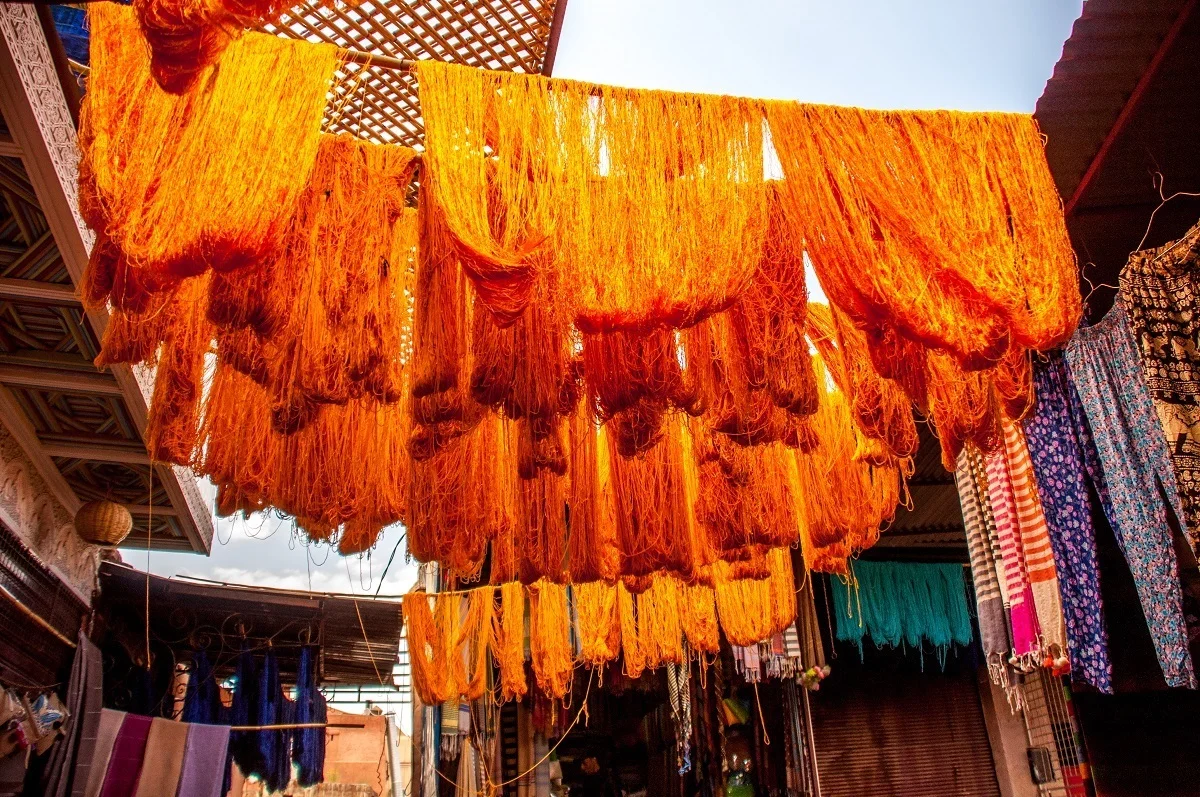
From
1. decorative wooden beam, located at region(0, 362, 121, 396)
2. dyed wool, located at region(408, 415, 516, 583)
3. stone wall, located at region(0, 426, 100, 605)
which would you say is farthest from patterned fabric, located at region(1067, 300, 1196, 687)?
stone wall, located at region(0, 426, 100, 605)

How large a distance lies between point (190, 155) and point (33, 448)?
4.09m

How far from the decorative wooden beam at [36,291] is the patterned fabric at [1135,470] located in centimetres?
462

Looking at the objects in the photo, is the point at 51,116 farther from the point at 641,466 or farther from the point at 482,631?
the point at 482,631

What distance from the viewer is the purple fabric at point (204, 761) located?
18.6 feet

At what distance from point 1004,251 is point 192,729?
19.9ft

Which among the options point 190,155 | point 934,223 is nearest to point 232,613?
point 190,155

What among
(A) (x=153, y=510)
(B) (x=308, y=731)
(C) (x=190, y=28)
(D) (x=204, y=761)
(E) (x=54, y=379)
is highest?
(E) (x=54, y=379)

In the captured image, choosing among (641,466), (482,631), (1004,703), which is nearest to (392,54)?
(641,466)

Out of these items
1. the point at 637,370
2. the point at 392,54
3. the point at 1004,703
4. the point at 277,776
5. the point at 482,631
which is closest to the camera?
the point at 637,370

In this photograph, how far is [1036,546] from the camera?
3.81 metres

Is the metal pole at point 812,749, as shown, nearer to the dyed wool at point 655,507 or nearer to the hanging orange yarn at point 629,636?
the hanging orange yarn at point 629,636

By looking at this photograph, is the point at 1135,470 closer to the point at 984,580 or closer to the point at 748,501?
the point at 984,580

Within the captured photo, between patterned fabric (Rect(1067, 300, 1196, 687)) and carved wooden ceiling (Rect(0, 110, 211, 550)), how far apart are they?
14.7 feet

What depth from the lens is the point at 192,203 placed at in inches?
75.7
